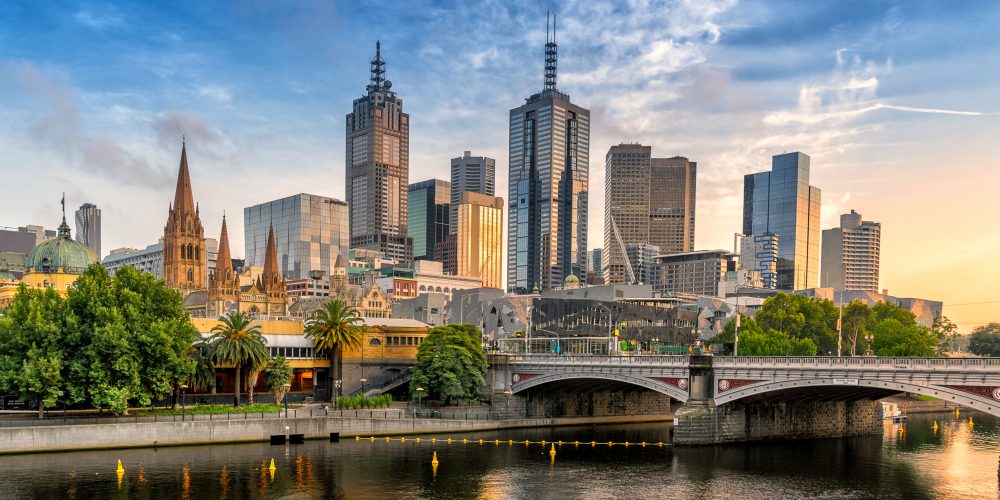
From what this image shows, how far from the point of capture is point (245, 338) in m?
106

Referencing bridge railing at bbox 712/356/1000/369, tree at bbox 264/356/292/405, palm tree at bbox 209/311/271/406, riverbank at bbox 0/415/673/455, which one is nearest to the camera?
bridge railing at bbox 712/356/1000/369

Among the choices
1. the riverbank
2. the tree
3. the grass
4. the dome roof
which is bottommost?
the riverbank

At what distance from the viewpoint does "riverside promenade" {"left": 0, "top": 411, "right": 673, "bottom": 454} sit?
3351 inches

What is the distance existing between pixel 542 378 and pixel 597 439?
38.9 ft

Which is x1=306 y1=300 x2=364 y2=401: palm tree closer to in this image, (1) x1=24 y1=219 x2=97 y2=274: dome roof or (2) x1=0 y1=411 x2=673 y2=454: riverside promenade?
(2) x1=0 y1=411 x2=673 y2=454: riverside promenade

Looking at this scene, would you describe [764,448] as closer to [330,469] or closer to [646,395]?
[646,395]

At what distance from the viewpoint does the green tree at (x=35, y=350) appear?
89125 mm

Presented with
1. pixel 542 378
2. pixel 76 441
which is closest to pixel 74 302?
pixel 76 441

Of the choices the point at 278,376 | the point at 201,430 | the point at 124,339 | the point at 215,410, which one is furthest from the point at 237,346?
the point at 124,339

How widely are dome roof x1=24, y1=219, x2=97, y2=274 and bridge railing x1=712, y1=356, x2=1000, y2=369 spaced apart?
110m

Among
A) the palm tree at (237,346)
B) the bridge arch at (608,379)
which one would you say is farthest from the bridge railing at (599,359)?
the palm tree at (237,346)

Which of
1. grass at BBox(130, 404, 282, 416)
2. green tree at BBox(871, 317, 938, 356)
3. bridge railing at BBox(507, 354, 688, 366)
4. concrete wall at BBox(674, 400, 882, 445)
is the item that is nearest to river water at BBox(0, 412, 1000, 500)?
concrete wall at BBox(674, 400, 882, 445)

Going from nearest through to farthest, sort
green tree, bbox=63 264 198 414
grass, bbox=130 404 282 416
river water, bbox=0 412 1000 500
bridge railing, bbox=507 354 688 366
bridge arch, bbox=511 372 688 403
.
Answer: river water, bbox=0 412 1000 500 → green tree, bbox=63 264 198 414 → grass, bbox=130 404 282 416 → bridge arch, bbox=511 372 688 403 → bridge railing, bbox=507 354 688 366

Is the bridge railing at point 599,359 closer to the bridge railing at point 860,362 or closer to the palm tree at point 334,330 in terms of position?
the bridge railing at point 860,362
